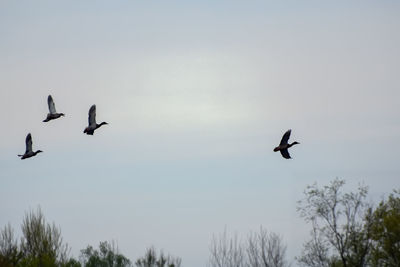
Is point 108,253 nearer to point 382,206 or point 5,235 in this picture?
point 5,235

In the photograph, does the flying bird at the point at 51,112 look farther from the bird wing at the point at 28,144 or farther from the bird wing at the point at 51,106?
the bird wing at the point at 28,144

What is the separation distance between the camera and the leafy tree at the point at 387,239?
55.4 metres

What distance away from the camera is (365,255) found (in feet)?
195

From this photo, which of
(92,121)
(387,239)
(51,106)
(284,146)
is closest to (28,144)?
(51,106)

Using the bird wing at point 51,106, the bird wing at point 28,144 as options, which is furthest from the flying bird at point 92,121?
the bird wing at point 28,144

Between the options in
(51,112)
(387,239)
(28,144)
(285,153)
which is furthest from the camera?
(387,239)

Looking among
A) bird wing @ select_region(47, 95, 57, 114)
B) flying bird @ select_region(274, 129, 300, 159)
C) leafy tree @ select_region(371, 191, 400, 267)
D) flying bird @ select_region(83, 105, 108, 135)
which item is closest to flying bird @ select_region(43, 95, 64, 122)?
bird wing @ select_region(47, 95, 57, 114)

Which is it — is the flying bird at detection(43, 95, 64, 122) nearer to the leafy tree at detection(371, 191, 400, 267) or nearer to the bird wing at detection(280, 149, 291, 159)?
the bird wing at detection(280, 149, 291, 159)

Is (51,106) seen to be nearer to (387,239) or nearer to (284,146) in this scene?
(284,146)

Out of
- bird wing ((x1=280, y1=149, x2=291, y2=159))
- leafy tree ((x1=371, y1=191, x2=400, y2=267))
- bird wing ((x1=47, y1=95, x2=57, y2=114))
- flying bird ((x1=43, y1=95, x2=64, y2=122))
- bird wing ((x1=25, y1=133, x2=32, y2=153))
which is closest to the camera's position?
bird wing ((x1=280, y1=149, x2=291, y2=159))

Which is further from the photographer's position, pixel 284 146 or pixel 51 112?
pixel 51 112

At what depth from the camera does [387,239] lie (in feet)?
185

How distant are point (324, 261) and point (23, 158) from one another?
95.5 feet

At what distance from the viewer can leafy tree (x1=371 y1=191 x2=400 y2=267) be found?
182 feet
